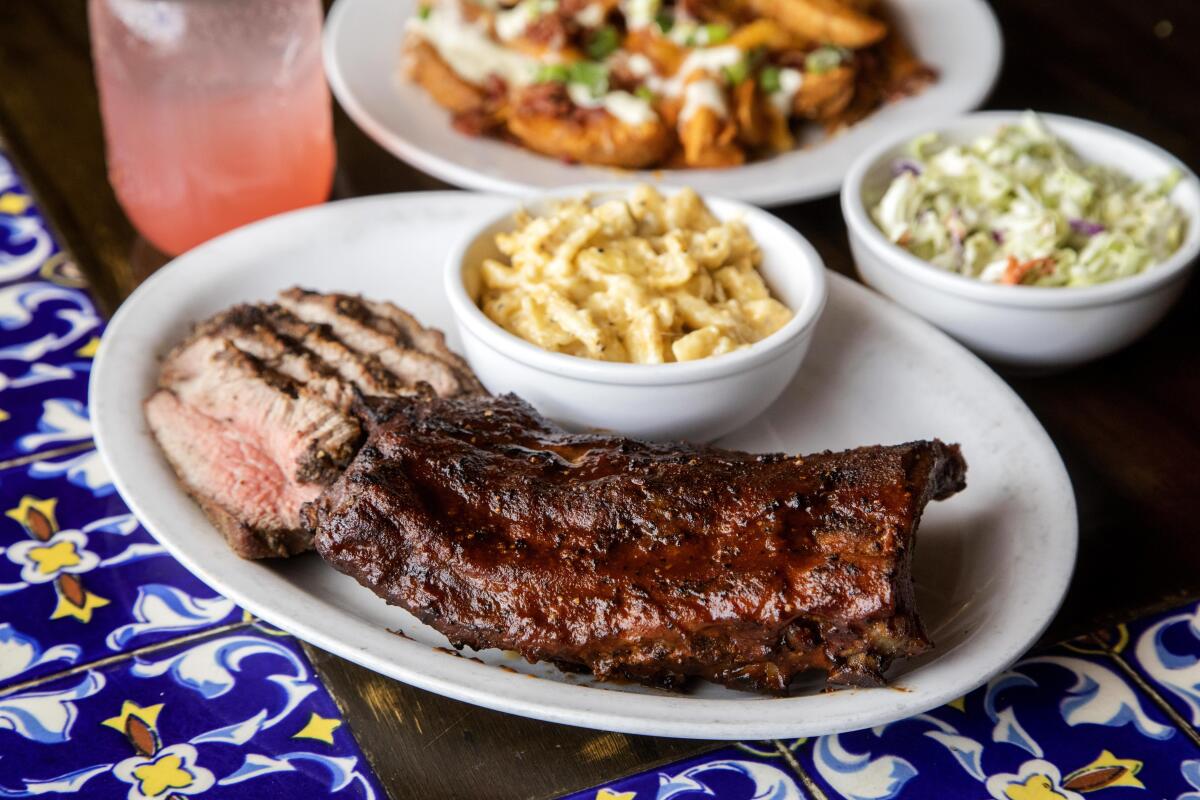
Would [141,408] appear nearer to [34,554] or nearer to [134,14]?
[34,554]

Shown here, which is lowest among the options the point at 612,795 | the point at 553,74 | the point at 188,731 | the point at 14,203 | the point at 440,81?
the point at 14,203

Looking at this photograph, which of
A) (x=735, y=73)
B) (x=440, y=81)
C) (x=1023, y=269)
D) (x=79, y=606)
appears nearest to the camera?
(x=79, y=606)

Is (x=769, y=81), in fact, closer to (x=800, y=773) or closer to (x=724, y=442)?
(x=724, y=442)

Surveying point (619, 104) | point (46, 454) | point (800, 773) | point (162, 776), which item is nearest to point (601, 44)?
point (619, 104)

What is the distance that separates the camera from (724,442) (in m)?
2.77

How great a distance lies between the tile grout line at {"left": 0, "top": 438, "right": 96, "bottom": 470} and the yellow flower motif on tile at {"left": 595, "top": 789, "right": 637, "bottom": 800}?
1.47 m

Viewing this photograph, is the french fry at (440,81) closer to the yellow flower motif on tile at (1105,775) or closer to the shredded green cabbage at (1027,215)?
the shredded green cabbage at (1027,215)

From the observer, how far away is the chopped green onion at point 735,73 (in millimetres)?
3646

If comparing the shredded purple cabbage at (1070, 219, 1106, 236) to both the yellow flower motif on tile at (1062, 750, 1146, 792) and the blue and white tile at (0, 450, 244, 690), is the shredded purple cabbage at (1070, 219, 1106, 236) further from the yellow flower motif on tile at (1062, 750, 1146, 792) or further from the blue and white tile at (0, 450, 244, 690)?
the blue and white tile at (0, 450, 244, 690)

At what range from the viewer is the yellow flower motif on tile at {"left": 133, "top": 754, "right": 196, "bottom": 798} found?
202cm

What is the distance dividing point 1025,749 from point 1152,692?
12.6 inches

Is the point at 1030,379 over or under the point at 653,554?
under

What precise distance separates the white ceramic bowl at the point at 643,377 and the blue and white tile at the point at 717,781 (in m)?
0.73

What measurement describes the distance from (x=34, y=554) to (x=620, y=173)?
1904 mm
